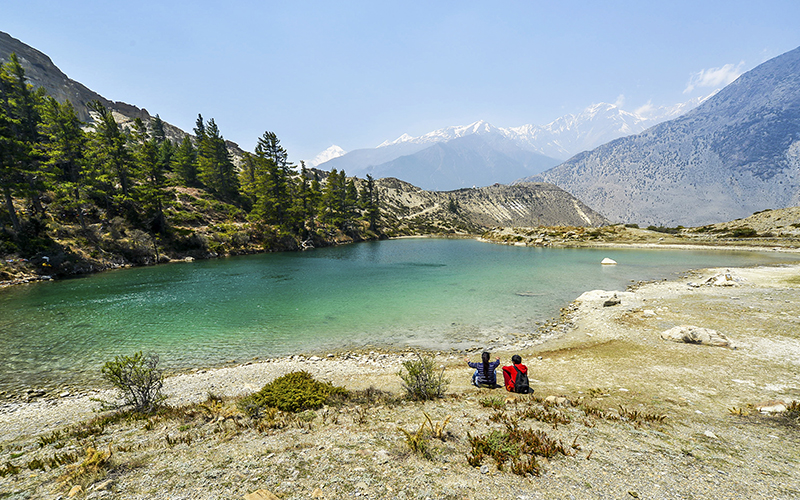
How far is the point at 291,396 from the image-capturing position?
33.1 feet

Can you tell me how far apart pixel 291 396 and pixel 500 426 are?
7.03 metres

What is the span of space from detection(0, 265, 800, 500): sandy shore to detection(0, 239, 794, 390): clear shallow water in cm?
352

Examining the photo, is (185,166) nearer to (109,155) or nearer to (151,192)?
(109,155)

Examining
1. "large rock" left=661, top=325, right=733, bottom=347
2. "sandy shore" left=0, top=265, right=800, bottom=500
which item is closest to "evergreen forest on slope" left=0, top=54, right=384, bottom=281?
"sandy shore" left=0, top=265, right=800, bottom=500

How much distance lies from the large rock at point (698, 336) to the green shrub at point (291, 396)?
18686mm

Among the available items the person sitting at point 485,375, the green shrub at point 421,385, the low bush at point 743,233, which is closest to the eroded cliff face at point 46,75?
the green shrub at point 421,385

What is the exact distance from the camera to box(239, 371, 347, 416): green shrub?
9641 millimetres

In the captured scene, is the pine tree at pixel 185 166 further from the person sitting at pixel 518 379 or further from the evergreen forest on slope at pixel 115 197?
the person sitting at pixel 518 379

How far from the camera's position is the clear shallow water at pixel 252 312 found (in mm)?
17453

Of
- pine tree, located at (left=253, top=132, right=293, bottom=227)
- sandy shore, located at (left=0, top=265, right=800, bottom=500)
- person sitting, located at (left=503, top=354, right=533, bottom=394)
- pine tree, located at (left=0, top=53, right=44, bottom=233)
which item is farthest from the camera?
pine tree, located at (left=253, top=132, right=293, bottom=227)

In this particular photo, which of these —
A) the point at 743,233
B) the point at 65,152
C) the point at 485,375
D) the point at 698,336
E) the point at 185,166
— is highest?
the point at 185,166

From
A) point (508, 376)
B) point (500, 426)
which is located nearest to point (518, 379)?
point (508, 376)

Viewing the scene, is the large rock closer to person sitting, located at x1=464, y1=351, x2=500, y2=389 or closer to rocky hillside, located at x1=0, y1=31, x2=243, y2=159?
person sitting, located at x1=464, y1=351, x2=500, y2=389

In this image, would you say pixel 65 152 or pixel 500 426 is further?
pixel 65 152
